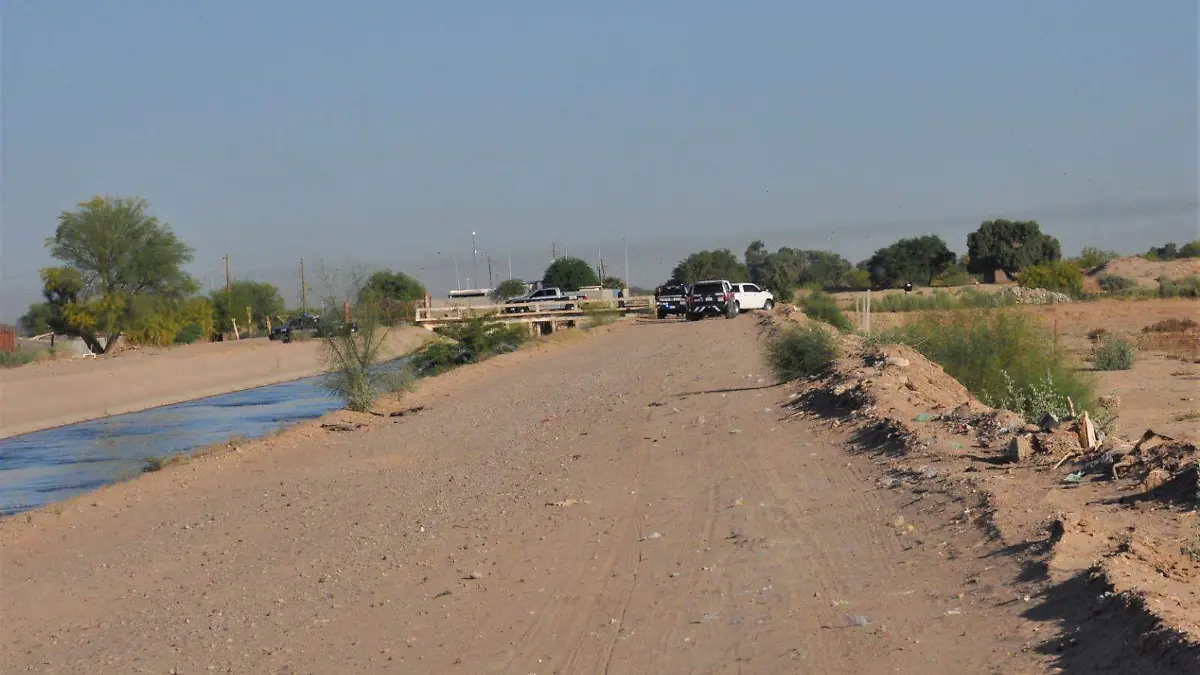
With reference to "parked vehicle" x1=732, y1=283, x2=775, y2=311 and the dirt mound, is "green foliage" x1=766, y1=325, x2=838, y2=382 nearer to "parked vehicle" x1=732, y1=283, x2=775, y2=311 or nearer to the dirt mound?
"parked vehicle" x1=732, y1=283, x2=775, y2=311

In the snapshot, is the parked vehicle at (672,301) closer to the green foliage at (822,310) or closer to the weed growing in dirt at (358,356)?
the green foliage at (822,310)

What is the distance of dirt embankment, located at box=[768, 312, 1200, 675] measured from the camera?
714 cm

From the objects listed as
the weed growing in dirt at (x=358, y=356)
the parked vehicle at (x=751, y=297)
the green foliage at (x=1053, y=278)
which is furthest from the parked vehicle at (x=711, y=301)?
the weed growing in dirt at (x=358, y=356)

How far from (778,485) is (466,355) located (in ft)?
122

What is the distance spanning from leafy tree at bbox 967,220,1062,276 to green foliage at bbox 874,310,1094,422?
286 ft

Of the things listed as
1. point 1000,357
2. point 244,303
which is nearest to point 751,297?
point 1000,357

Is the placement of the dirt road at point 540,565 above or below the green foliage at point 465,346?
below

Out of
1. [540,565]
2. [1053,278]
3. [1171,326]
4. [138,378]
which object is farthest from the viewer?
[1053,278]

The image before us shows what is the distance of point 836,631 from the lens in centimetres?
854

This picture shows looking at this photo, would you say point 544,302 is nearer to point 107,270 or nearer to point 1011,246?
point 107,270

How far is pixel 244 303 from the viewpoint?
375 feet

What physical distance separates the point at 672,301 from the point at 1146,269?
4498cm

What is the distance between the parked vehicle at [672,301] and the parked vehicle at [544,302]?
5147 millimetres

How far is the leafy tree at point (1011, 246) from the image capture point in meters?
109
